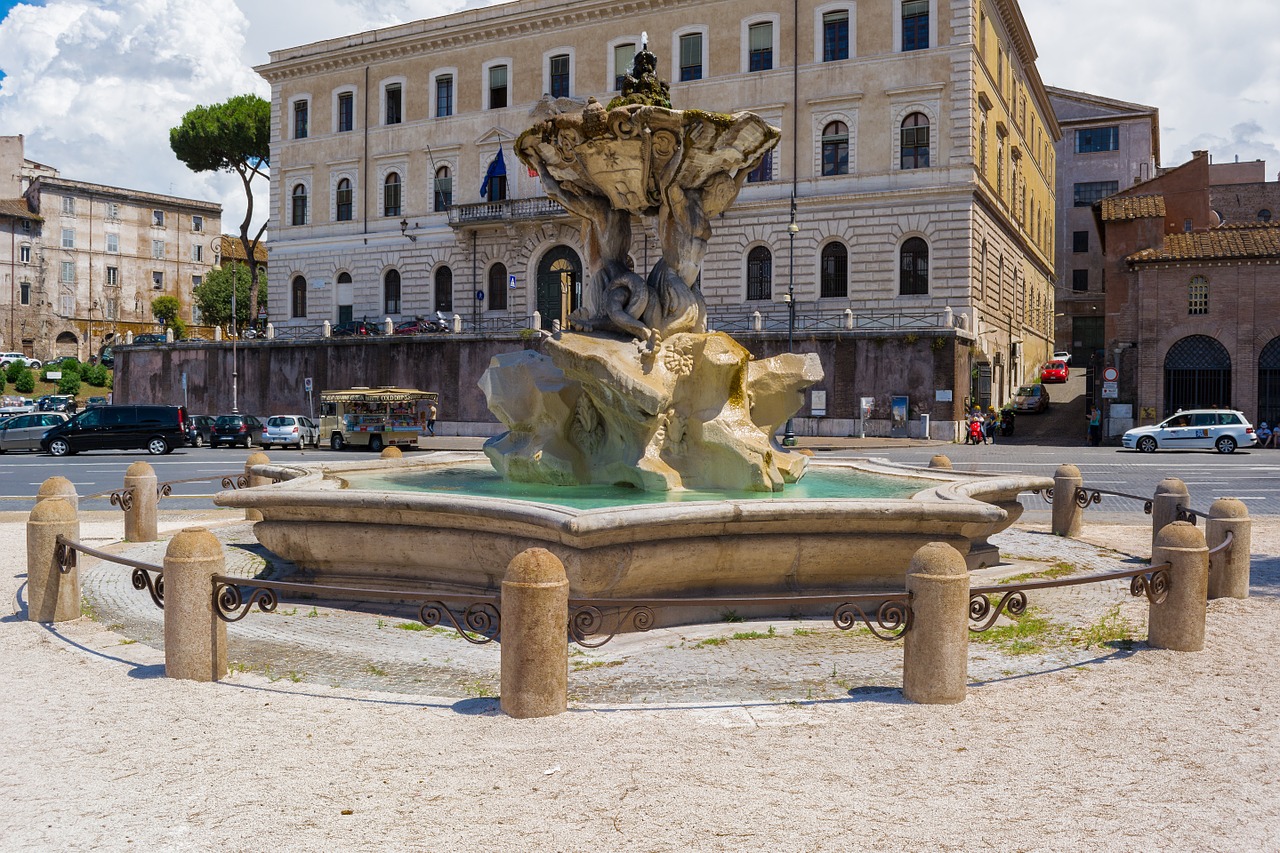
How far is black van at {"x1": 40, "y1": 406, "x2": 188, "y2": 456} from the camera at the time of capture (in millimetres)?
31875

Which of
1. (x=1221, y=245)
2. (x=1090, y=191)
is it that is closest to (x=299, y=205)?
(x=1221, y=245)

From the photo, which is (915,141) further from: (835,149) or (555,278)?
(555,278)

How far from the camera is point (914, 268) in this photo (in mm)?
40969

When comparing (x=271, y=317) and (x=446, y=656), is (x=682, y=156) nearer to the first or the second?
(x=446, y=656)

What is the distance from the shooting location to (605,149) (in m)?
10.8

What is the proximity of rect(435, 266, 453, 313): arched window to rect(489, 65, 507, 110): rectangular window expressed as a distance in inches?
310

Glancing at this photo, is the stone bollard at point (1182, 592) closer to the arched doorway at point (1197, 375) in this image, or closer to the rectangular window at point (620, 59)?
the arched doorway at point (1197, 375)

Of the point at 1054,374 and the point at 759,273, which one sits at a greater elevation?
the point at 759,273

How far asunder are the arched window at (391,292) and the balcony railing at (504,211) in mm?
5241

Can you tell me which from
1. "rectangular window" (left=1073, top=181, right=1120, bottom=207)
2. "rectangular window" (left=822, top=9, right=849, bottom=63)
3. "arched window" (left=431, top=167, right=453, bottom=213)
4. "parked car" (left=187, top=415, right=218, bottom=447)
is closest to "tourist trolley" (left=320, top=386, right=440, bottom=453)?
"parked car" (left=187, top=415, right=218, bottom=447)

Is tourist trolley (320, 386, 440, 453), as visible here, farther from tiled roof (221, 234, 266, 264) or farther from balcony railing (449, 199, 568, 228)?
tiled roof (221, 234, 266, 264)

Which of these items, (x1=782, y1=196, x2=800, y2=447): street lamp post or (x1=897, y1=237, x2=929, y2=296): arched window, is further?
(x1=897, y1=237, x2=929, y2=296): arched window

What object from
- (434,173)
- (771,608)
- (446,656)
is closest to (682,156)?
(771,608)

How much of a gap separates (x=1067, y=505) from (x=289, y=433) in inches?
1154
